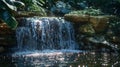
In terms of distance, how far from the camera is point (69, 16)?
70.4ft

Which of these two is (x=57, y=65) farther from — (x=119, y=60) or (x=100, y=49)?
(x=100, y=49)

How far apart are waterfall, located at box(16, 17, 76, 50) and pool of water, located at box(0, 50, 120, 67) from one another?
1369mm

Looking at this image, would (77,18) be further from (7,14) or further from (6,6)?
(7,14)

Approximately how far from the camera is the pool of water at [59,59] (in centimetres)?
1495

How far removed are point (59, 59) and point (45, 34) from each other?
4.71 m

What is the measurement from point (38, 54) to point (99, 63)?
3948 millimetres

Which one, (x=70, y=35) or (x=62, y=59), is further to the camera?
(x=70, y=35)

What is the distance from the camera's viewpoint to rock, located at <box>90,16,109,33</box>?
20781 mm

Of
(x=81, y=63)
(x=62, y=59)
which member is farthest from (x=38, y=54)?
(x=81, y=63)

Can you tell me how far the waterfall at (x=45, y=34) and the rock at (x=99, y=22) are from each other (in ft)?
4.69

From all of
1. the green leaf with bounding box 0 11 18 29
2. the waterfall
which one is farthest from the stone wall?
the green leaf with bounding box 0 11 18 29

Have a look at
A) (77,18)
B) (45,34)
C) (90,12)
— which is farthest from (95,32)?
(45,34)

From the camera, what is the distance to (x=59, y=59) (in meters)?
16.3

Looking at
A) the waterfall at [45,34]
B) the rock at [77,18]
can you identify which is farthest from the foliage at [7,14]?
the rock at [77,18]
